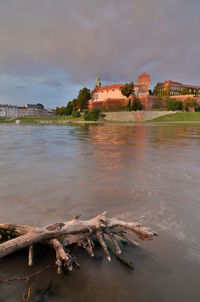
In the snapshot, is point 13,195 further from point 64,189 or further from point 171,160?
point 171,160

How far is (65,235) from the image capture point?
3.30 metres

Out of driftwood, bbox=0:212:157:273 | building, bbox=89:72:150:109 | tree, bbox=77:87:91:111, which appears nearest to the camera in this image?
driftwood, bbox=0:212:157:273

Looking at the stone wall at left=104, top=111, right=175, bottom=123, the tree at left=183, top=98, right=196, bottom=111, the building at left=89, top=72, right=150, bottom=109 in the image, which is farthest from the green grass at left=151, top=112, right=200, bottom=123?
the building at left=89, top=72, right=150, bottom=109

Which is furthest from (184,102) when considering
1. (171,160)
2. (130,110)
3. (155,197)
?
(155,197)

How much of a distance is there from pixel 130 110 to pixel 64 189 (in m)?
83.0

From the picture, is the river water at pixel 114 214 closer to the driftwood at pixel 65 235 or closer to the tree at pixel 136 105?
the driftwood at pixel 65 235

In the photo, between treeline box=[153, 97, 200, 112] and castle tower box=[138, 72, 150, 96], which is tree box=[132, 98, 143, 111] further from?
castle tower box=[138, 72, 150, 96]

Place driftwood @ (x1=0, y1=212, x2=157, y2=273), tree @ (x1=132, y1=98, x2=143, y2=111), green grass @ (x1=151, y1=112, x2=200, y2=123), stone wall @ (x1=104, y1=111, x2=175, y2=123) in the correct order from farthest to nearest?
tree @ (x1=132, y1=98, x2=143, y2=111) < stone wall @ (x1=104, y1=111, x2=175, y2=123) < green grass @ (x1=151, y1=112, x2=200, y2=123) < driftwood @ (x1=0, y1=212, x2=157, y2=273)

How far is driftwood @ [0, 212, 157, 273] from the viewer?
2990 millimetres

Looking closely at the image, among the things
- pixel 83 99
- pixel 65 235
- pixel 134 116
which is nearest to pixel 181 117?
pixel 134 116

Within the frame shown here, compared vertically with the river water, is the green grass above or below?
above

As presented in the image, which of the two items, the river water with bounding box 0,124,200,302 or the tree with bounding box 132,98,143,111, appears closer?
the river water with bounding box 0,124,200,302

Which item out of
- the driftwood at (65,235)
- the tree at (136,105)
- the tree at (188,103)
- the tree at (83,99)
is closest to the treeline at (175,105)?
the tree at (188,103)

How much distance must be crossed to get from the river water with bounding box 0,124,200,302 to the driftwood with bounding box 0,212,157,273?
9.8 inches
